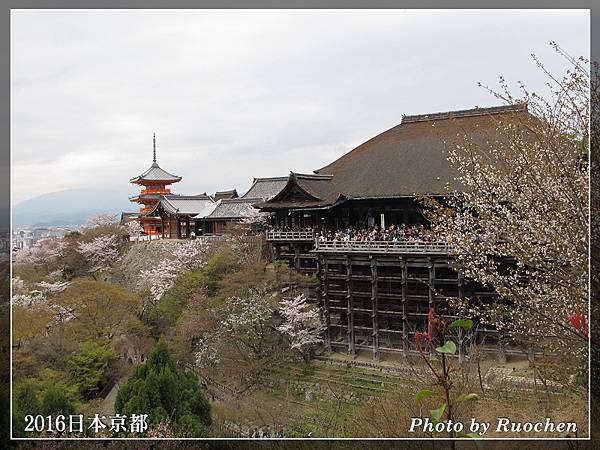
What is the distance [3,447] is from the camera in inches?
227

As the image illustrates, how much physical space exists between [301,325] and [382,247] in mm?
2992

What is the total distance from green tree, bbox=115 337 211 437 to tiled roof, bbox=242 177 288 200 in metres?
9.82

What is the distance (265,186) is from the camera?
17.7 m

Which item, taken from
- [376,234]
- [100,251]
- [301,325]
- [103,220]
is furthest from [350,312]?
[103,220]

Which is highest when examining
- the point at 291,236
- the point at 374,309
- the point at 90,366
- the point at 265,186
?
the point at 265,186

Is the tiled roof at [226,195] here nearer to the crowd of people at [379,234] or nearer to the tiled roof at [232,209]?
the tiled roof at [232,209]

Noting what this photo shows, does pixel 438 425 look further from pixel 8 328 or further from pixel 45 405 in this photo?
pixel 8 328

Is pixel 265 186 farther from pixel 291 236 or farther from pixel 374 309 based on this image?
pixel 374 309

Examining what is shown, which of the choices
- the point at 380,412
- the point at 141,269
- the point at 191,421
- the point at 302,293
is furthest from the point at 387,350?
the point at 141,269

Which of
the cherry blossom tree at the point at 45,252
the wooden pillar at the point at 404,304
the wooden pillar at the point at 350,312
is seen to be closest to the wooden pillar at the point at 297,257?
the wooden pillar at the point at 350,312

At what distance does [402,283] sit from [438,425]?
6.32 meters

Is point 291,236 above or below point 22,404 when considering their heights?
above

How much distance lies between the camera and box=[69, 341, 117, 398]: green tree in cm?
931

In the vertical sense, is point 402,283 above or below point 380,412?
above
